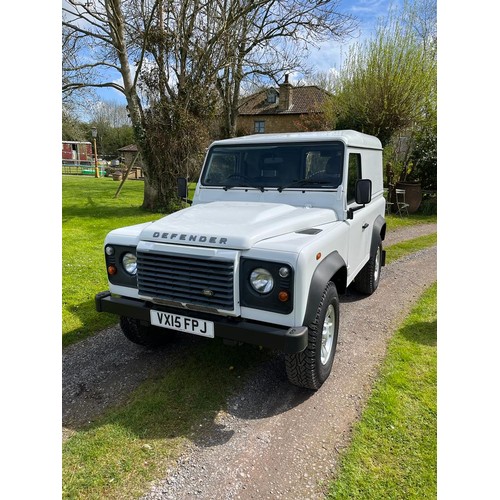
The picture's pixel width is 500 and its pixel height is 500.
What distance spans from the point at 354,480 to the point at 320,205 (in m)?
2.45

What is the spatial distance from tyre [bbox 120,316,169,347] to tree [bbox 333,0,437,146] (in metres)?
13.1

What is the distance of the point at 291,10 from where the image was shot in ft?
46.7

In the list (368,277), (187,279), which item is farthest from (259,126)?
(187,279)

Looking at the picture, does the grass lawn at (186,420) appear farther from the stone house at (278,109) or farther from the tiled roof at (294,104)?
the tiled roof at (294,104)

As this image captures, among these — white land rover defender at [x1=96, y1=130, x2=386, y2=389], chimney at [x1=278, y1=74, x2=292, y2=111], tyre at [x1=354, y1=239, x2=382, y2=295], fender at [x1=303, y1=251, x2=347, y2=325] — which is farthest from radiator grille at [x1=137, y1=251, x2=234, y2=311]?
chimney at [x1=278, y1=74, x2=292, y2=111]

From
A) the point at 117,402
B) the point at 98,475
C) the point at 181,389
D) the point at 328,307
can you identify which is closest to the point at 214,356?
the point at 181,389

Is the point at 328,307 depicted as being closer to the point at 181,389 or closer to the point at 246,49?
the point at 181,389

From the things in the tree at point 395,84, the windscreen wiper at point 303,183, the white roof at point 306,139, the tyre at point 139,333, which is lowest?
the tyre at point 139,333

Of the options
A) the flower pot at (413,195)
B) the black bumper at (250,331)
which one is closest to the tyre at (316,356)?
the black bumper at (250,331)

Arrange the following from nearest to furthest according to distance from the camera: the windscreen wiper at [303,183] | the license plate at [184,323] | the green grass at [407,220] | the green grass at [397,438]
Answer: the green grass at [397,438] < the license plate at [184,323] < the windscreen wiper at [303,183] < the green grass at [407,220]

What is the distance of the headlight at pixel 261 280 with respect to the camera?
271cm

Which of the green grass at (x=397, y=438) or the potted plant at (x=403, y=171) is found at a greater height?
the potted plant at (x=403, y=171)

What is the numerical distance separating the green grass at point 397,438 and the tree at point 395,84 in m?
12.4

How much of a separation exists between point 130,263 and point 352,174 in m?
2.51
